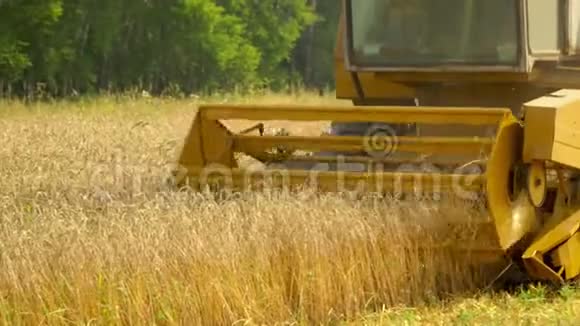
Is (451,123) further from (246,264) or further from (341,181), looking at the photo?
(246,264)

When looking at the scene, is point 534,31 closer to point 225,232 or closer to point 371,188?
point 371,188

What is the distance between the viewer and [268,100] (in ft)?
73.4

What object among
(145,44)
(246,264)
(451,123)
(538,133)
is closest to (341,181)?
(451,123)

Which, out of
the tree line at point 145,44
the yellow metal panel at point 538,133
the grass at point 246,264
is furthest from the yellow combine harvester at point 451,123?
the tree line at point 145,44

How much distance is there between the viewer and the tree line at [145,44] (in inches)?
957

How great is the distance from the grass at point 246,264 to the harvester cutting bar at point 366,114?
460 mm

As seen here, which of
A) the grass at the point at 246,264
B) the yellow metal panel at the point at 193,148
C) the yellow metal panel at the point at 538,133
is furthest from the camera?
the yellow metal panel at the point at 193,148

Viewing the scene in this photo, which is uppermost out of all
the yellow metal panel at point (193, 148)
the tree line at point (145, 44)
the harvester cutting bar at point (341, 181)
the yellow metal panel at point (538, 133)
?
the yellow metal panel at point (538, 133)

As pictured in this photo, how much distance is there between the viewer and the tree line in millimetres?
24312

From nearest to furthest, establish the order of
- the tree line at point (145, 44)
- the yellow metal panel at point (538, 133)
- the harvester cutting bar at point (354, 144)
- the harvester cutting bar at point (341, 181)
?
the yellow metal panel at point (538, 133) < the harvester cutting bar at point (341, 181) < the harvester cutting bar at point (354, 144) < the tree line at point (145, 44)

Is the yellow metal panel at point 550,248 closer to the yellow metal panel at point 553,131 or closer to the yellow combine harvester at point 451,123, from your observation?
the yellow combine harvester at point 451,123

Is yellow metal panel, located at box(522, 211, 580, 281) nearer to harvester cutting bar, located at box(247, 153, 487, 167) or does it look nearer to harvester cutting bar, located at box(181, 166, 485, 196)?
harvester cutting bar, located at box(181, 166, 485, 196)

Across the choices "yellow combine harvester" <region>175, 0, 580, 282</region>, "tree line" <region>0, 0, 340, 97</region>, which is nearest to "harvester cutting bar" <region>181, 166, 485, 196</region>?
"yellow combine harvester" <region>175, 0, 580, 282</region>

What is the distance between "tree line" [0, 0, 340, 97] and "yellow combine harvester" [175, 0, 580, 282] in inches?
637
